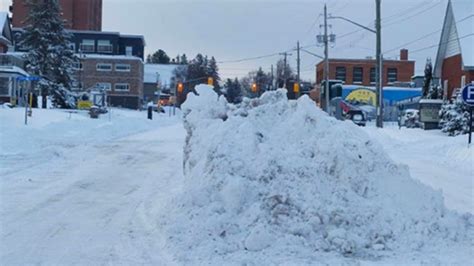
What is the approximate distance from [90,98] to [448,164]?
163 feet

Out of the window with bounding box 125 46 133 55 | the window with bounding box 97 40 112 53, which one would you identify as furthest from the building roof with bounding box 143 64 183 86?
the window with bounding box 97 40 112 53

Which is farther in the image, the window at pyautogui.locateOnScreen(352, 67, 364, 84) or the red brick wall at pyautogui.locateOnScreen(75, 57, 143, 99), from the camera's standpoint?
the red brick wall at pyautogui.locateOnScreen(75, 57, 143, 99)

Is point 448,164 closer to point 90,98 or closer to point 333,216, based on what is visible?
point 333,216

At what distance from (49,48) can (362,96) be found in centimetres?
3183

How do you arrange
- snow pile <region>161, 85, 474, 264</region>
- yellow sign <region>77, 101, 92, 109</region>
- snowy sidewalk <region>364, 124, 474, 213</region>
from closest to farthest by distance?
snow pile <region>161, 85, 474, 264</region>, snowy sidewalk <region>364, 124, 474, 213</region>, yellow sign <region>77, 101, 92, 109</region>

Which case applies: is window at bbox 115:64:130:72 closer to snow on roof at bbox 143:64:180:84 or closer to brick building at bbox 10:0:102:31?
brick building at bbox 10:0:102:31

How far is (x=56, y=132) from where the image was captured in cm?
2653

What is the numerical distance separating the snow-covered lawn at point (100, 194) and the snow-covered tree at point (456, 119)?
6343 millimetres

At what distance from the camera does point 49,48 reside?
→ 48656 millimetres

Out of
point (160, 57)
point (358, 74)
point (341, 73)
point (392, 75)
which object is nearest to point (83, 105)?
point (341, 73)

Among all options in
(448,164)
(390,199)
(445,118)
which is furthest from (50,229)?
(445,118)

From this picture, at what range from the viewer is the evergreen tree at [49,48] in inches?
1917

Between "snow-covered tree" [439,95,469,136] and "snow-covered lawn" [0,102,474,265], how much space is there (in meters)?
6.34

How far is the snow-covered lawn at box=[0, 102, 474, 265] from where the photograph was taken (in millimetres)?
6781
